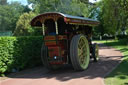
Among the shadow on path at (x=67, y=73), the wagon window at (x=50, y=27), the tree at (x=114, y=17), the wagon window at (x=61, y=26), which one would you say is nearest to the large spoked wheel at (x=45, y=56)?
the shadow on path at (x=67, y=73)

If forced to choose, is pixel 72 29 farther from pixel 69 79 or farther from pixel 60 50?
pixel 69 79

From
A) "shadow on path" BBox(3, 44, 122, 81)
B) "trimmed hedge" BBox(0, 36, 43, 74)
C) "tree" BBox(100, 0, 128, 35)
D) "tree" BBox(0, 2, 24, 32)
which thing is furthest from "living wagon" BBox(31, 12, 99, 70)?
"tree" BBox(0, 2, 24, 32)

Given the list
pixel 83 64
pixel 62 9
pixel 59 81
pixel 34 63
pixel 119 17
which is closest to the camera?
pixel 59 81

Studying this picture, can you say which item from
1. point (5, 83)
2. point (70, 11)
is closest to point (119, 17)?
point (70, 11)

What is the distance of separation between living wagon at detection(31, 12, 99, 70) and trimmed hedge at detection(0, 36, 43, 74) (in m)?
1.42

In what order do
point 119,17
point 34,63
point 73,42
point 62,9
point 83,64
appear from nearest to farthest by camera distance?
point 73,42 → point 83,64 → point 34,63 → point 119,17 → point 62,9

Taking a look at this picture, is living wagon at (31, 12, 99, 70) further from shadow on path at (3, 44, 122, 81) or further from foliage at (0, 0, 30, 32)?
foliage at (0, 0, 30, 32)

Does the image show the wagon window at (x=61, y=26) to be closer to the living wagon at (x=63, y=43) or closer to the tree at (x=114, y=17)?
the living wagon at (x=63, y=43)

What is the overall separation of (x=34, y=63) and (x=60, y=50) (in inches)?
127

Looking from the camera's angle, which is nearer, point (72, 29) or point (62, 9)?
point (72, 29)

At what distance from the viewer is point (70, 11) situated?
24.3 meters

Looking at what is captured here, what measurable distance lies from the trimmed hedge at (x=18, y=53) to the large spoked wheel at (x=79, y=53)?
10.4ft

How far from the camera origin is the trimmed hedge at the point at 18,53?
8883 mm

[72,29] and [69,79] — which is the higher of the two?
[72,29]
